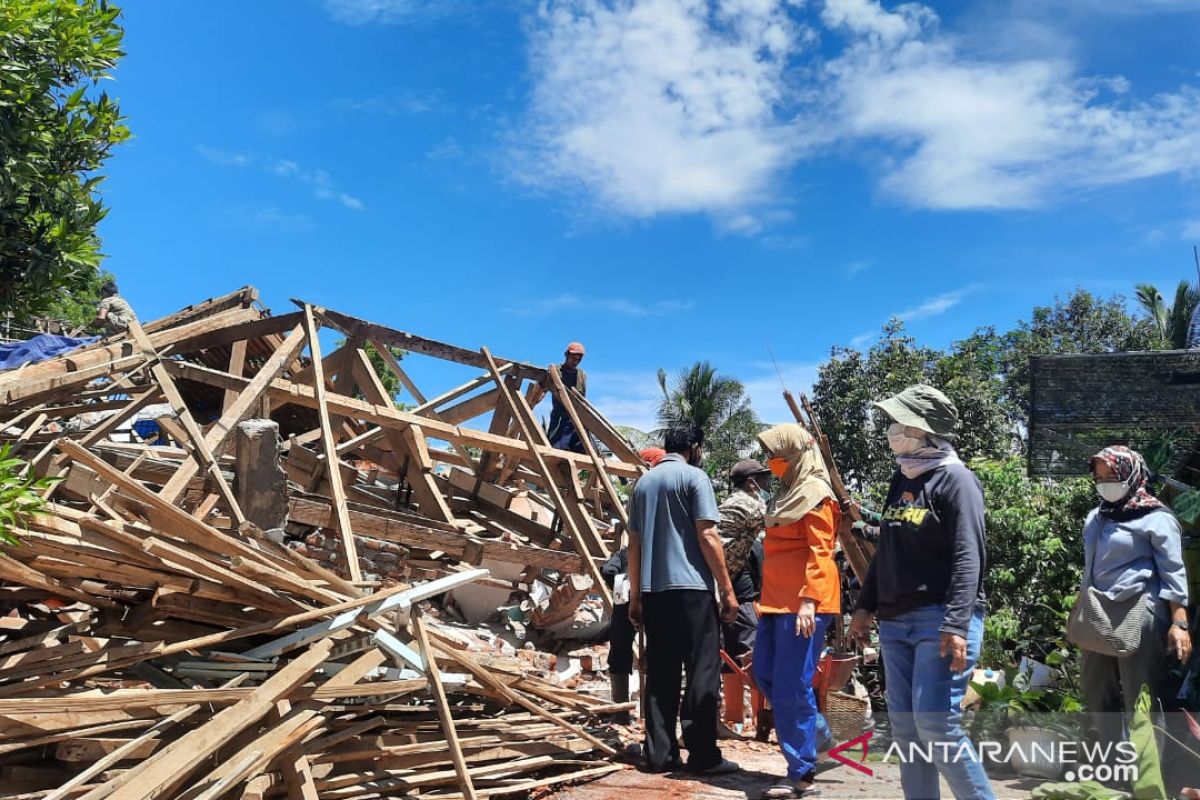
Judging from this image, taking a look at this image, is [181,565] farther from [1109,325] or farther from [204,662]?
[1109,325]

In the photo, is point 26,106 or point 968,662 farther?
point 26,106

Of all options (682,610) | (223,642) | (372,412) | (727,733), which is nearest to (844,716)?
(727,733)

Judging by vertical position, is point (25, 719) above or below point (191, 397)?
below

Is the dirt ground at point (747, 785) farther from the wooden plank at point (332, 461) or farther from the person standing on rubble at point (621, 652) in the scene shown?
the wooden plank at point (332, 461)

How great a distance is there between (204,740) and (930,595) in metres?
2.64

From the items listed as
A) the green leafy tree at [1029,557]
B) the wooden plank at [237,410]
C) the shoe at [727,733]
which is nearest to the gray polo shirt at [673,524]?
the shoe at [727,733]

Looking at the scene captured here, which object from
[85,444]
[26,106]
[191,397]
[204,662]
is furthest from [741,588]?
[26,106]

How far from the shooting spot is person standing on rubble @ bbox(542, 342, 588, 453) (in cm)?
902

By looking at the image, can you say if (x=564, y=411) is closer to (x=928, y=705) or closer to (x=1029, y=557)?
(x=1029, y=557)

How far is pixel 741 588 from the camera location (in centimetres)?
614

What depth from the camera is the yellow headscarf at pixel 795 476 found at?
14.5 ft

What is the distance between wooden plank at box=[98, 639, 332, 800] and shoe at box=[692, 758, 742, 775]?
2124 millimetres

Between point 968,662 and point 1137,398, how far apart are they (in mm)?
2966

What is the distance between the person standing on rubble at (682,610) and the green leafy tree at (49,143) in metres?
6.34
